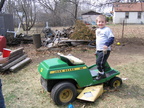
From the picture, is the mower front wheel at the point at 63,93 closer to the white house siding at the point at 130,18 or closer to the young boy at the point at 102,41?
the young boy at the point at 102,41

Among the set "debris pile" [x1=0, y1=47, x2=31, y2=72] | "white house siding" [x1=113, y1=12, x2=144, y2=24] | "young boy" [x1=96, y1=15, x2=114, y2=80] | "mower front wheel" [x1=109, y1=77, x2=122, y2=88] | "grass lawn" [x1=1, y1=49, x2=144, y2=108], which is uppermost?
"white house siding" [x1=113, y1=12, x2=144, y2=24]

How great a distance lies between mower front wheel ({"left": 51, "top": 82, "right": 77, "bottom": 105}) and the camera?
308 centimetres

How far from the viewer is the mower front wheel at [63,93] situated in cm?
308

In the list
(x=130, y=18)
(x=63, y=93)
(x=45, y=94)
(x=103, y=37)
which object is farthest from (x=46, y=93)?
(x=130, y=18)

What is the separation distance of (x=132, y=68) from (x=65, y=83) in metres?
3.10

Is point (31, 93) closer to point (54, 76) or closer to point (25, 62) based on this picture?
point (54, 76)

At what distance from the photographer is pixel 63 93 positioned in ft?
10.6

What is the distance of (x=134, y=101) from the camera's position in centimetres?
338

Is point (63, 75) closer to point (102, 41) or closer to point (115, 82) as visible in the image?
point (102, 41)

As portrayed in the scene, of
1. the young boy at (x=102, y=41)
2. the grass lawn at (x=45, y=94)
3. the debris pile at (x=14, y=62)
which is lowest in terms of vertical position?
the grass lawn at (x=45, y=94)

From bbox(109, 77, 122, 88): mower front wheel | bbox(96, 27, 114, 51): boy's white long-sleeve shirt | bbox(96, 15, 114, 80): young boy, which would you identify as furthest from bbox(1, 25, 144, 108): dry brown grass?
bbox(96, 27, 114, 51): boy's white long-sleeve shirt

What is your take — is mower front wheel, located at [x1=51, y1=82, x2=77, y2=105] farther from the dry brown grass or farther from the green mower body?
the dry brown grass

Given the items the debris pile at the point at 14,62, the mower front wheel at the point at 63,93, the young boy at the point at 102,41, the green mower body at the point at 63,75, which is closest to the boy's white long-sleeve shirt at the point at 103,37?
the young boy at the point at 102,41

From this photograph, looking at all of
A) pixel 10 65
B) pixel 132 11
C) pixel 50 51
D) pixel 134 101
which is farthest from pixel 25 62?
pixel 132 11
